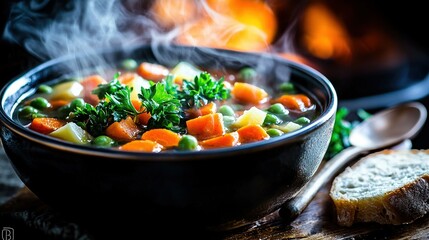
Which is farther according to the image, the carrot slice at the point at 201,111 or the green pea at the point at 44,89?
the green pea at the point at 44,89

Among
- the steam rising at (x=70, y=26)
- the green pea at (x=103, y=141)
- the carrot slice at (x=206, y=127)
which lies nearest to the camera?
the green pea at (x=103, y=141)

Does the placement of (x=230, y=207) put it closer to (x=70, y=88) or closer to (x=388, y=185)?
(x=388, y=185)

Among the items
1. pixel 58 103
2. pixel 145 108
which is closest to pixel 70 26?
pixel 58 103

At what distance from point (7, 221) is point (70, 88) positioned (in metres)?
0.85

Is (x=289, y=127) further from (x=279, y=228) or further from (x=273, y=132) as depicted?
(x=279, y=228)

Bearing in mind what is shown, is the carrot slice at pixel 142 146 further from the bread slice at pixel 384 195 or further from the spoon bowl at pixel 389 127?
the spoon bowl at pixel 389 127

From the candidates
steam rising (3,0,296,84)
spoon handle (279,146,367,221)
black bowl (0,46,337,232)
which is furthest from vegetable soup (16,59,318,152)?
steam rising (3,0,296,84)

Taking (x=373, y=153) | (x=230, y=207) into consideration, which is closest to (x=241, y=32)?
(x=373, y=153)

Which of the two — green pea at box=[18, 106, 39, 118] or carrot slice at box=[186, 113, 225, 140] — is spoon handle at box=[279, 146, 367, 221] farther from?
green pea at box=[18, 106, 39, 118]

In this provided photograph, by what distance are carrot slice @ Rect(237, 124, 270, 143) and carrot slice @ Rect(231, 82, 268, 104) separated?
577mm

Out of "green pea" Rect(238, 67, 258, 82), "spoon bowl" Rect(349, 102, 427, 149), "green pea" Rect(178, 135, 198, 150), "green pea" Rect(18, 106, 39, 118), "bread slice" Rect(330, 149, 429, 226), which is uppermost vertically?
"green pea" Rect(18, 106, 39, 118)

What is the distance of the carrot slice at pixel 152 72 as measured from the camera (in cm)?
358

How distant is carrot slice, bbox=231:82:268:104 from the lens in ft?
10.7

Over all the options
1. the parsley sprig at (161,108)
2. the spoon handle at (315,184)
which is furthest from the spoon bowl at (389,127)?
the parsley sprig at (161,108)
